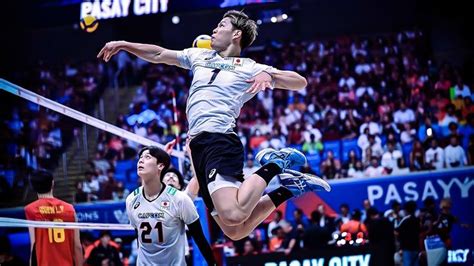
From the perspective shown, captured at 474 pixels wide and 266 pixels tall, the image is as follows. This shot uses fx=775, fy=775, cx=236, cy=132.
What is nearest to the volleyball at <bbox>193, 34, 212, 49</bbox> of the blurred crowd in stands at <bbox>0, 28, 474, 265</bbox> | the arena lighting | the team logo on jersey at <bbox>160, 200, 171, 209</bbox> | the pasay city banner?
the team logo on jersey at <bbox>160, 200, 171, 209</bbox>

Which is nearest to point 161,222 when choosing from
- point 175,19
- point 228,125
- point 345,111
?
point 228,125

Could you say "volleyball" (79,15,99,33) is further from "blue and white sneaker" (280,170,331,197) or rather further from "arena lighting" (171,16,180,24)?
"blue and white sneaker" (280,170,331,197)

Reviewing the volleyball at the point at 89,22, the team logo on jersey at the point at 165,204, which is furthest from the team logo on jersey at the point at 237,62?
the volleyball at the point at 89,22

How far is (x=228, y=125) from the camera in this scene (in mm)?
6336

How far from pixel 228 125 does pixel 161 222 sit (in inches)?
40.6

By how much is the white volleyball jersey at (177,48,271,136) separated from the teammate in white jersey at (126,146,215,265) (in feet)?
2.04

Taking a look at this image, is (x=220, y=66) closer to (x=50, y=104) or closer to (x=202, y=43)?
(x=202, y=43)

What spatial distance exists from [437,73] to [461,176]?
217 inches

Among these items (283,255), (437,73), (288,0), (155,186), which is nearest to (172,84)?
(288,0)

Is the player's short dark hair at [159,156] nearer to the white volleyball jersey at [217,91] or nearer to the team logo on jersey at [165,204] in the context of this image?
the team logo on jersey at [165,204]

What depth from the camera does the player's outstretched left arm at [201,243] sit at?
643 centimetres

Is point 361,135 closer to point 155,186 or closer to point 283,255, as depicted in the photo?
point 283,255

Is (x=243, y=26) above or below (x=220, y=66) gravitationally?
above

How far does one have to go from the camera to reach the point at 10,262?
37.1ft
